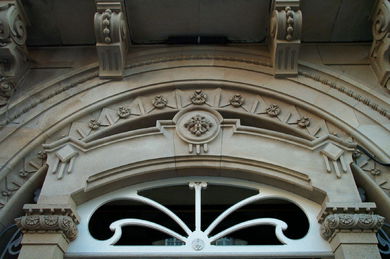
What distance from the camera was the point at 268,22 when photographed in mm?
6977

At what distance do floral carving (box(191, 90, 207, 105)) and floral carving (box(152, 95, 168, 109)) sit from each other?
0.44 meters

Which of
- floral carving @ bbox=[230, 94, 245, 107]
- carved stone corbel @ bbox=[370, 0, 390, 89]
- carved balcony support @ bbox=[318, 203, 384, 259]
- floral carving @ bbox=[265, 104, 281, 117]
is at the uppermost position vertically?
carved stone corbel @ bbox=[370, 0, 390, 89]

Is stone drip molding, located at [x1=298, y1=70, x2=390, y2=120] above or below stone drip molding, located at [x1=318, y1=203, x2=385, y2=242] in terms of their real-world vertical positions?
A: above

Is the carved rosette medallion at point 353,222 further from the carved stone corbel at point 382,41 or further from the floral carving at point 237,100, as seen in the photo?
the carved stone corbel at point 382,41

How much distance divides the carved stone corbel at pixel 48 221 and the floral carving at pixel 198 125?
6.31 feet

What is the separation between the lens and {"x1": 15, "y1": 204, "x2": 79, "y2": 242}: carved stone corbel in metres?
5.02

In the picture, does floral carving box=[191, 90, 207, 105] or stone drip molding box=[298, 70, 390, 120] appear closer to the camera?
stone drip molding box=[298, 70, 390, 120]

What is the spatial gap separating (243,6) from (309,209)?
3.34 metres

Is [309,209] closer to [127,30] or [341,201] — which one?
[341,201]

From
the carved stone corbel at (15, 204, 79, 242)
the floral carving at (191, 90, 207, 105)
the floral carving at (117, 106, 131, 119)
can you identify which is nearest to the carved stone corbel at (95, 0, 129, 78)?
the floral carving at (117, 106, 131, 119)

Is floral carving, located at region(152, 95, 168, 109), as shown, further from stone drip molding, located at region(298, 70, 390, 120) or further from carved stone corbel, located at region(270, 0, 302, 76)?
stone drip molding, located at region(298, 70, 390, 120)

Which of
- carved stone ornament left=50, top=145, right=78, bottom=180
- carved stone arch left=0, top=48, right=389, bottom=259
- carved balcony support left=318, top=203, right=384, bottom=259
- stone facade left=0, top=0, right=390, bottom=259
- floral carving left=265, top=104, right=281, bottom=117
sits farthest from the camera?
floral carving left=265, top=104, right=281, bottom=117

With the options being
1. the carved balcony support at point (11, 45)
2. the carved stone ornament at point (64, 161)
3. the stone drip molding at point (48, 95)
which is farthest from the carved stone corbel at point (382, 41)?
the carved balcony support at point (11, 45)

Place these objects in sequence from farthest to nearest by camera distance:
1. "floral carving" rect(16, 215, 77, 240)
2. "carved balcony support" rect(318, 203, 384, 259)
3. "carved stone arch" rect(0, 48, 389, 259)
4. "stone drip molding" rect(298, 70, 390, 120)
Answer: "stone drip molding" rect(298, 70, 390, 120) → "carved stone arch" rect(0, 48, 389, 259) → "floral carving" rect(16, 215, 77, 240) → "carved balcony support" rect(318, 203, 384, 259)
